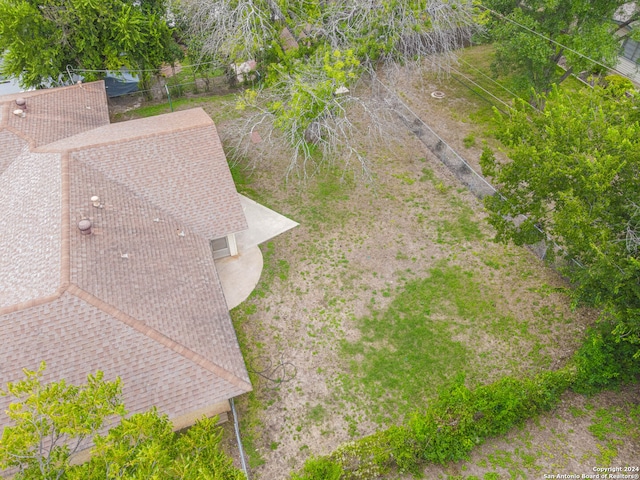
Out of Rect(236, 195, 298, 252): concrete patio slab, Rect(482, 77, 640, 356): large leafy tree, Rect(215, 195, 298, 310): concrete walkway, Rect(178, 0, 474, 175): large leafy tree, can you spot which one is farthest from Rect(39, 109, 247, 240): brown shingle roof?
Rect(482, 77, 640, 356): large leafy tree

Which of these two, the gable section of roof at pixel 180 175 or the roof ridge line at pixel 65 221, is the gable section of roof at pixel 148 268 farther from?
the gable section of roof at pixel 180 175

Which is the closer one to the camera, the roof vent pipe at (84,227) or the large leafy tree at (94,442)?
the large leafy tree at (94,442)

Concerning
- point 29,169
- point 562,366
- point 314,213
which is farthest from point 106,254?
point 562,366

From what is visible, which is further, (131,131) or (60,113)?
(60,113)

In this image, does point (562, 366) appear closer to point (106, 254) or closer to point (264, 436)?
point (264, 436)

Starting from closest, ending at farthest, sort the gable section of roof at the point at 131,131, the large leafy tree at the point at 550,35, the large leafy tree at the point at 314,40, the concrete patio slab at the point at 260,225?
1. the gable section of roof at the point at 131,131
2. the large leafy tree at the point at 314,40
3. the concrete patio slab at the point at 260,225
4. the large leafy tree at the point at 550,35

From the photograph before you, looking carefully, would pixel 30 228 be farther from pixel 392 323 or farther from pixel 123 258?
pixel 392 323

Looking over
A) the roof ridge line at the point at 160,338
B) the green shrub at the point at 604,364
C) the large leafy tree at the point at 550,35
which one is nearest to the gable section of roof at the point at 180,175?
the roof ridge line at the point at 160,338

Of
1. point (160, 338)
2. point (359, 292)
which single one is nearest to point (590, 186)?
point (359, 292)
